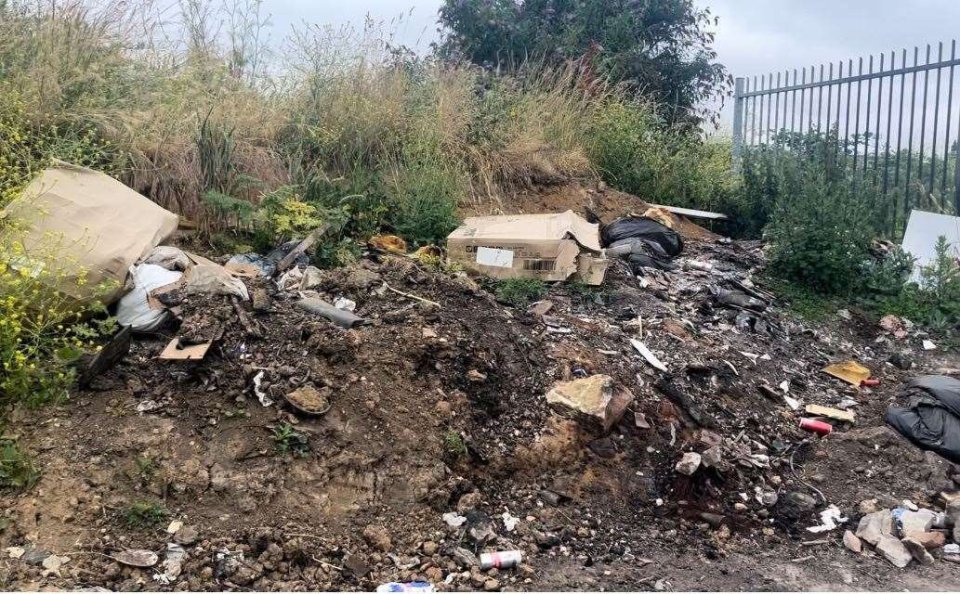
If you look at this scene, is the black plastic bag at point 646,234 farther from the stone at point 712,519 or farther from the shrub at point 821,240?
the stone at point 712,519

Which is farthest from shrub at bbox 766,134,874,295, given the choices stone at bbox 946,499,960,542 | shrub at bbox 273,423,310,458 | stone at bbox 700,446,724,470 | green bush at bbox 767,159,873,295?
shrub at bbox 273,423,310,458

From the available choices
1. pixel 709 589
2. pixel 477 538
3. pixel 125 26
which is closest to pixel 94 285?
pixel 477 538

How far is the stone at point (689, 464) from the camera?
3516 mm

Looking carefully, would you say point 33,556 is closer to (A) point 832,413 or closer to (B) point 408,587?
(B) point 408,587

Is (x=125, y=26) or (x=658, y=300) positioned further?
(x=125, y=26)

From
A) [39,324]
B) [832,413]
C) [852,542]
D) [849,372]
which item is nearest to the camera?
[39,324]

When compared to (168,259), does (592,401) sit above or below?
below

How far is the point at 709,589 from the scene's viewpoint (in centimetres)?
286

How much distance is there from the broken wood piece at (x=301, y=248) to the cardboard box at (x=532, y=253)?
89 cm

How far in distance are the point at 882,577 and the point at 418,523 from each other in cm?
193

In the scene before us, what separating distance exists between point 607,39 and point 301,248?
7.92m

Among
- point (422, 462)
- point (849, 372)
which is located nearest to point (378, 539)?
point (422, 462)

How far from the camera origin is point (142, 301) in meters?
3.63

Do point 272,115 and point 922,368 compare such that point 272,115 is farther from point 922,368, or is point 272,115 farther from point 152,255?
point 922,368
